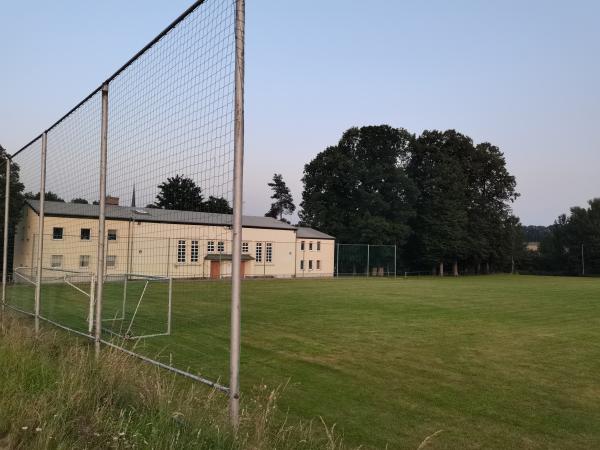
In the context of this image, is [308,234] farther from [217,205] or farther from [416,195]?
[217,205]

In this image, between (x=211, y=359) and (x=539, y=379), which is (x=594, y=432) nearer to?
(x=539, y=379)

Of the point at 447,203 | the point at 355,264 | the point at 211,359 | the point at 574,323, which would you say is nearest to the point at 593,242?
the point at 447,203

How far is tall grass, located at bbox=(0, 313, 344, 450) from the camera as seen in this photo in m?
3.07

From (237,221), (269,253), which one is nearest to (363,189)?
(269,253)

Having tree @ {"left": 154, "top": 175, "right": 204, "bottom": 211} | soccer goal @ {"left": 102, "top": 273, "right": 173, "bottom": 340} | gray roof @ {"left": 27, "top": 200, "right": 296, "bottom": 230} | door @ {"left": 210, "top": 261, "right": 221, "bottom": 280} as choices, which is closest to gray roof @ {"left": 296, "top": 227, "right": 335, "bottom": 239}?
soccer goal @ {"left": 102, "top": 273, "right": 173, "bottom": 340}

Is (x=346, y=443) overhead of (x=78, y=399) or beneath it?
beneath

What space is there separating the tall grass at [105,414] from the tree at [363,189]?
2087 inches

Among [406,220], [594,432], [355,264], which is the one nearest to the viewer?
[594,432]

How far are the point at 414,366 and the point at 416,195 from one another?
54.2 meters

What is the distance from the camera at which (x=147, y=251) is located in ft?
85.3

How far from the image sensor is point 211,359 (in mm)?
8094

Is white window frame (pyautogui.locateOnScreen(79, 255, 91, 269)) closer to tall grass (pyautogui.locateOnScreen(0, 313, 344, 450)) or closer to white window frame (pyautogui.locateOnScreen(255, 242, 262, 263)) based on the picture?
white window frame (pyautogui.locateOnScreen(255, 242, 262, 263))

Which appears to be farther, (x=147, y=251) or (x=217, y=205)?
(x=147, y=251)

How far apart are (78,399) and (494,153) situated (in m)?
70.5
